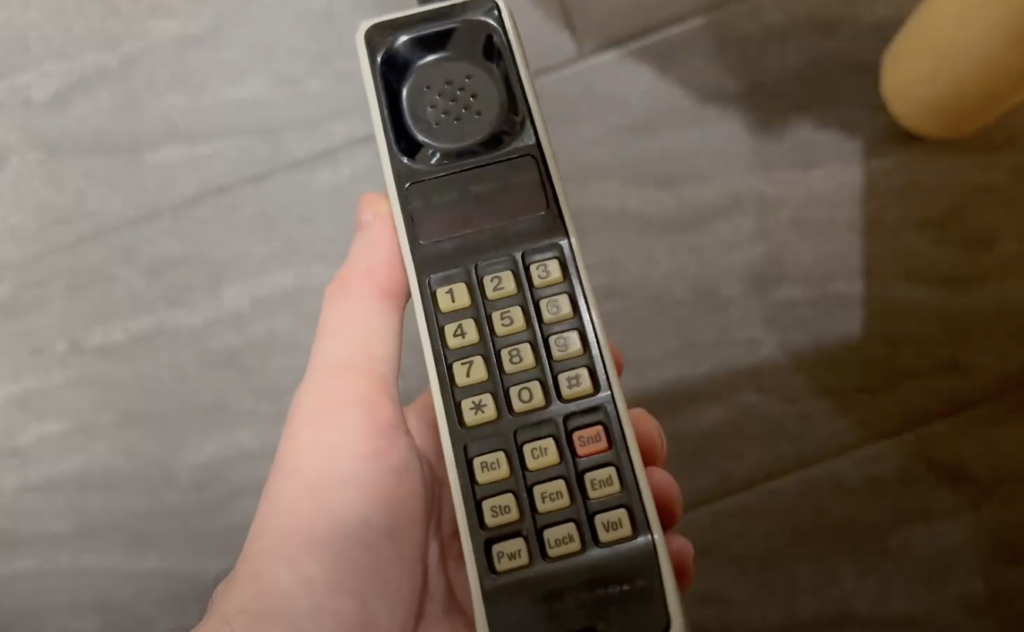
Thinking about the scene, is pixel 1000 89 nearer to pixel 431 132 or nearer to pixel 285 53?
pixel 431 132

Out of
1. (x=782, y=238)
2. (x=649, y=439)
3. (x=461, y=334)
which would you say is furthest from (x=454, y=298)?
(x=782, y=238)

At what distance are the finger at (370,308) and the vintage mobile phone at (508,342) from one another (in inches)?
1.5

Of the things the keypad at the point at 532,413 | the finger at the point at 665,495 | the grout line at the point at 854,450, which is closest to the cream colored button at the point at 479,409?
the keypad at the point at 532,413

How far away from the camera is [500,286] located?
1.25 feet

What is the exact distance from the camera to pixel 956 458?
520 millimetres

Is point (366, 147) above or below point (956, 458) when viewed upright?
above

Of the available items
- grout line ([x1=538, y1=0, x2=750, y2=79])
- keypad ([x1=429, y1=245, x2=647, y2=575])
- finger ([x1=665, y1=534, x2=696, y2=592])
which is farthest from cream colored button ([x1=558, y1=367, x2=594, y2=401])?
grout line ([x1=538, y1=0, x2=750, y2=79])

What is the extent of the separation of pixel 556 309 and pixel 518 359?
0.03m

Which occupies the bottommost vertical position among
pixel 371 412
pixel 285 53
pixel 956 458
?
pixel 956 458

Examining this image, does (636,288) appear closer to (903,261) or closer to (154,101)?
(903,261)

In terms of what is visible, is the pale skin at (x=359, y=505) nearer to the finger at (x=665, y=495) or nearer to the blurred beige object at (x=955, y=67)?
the finger at (x=665, y=495)

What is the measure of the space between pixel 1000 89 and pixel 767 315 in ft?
0.58

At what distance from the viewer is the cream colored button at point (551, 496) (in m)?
0.36

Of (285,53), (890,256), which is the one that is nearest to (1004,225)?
(890,256)
